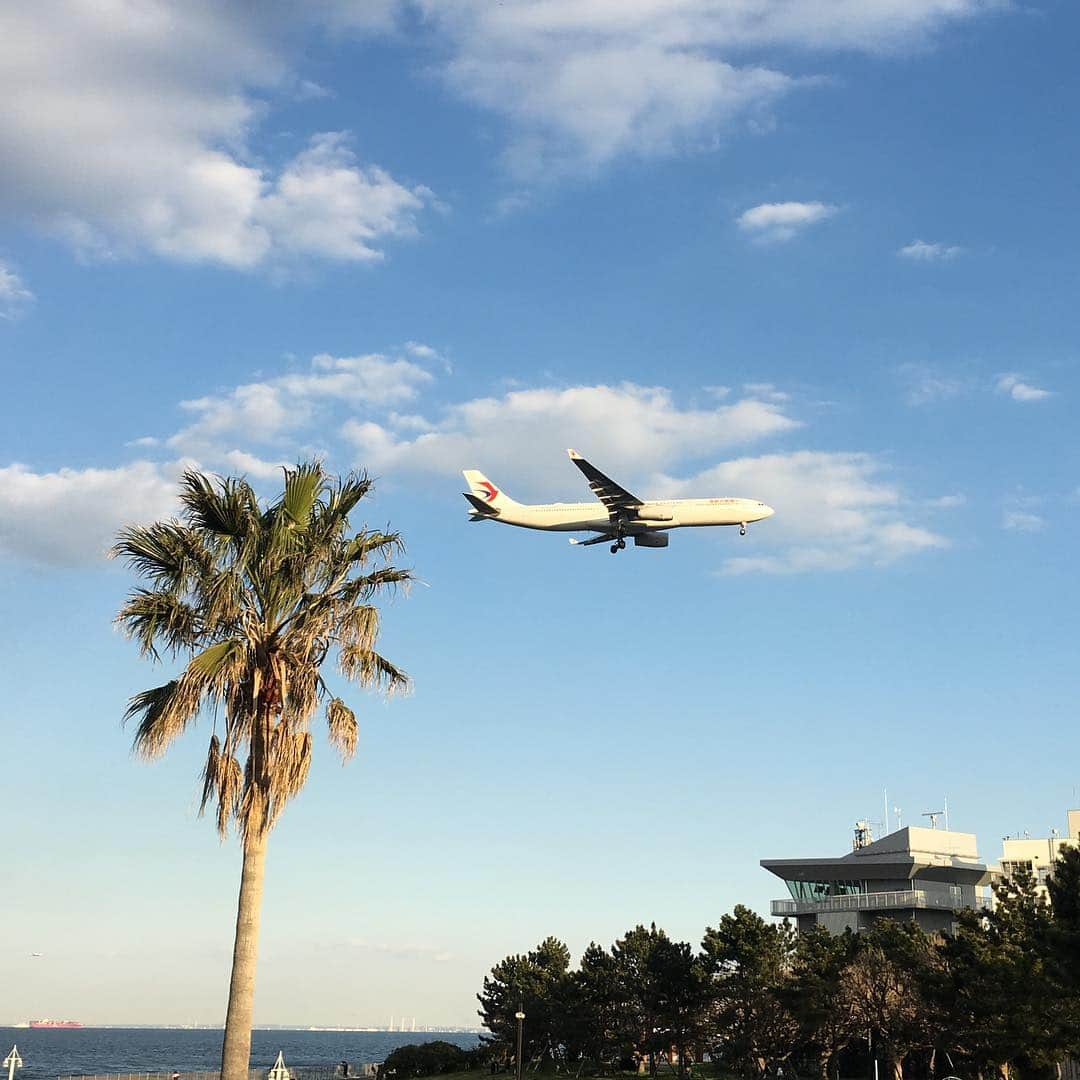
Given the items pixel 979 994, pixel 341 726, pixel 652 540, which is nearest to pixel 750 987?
pixel 979 994

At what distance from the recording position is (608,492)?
225 feet

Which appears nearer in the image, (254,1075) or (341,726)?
(341,726)

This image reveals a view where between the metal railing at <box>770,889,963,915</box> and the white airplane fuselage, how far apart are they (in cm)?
3148

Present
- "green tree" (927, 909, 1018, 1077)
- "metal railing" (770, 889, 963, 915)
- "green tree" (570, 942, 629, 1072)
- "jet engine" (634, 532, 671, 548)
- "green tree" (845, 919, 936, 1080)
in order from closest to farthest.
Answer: "green tree" (927, 909, 1018, 1077)
"green tree" (845, 919, 936, 1080)
"jet engine" (634, 532, 671, 548)
"green tree" (570, 942, 629, 1072)
"metal railing" (770, 889, 963, 915)

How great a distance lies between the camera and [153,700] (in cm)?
1767

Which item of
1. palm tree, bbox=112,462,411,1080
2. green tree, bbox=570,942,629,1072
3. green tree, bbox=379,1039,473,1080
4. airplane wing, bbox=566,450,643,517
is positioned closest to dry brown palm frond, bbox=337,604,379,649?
palm tree, bbox=112,462,411,1080

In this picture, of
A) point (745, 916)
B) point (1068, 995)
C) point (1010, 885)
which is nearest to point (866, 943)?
point (745, 916)

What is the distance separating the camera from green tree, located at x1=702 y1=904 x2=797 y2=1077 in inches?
2573

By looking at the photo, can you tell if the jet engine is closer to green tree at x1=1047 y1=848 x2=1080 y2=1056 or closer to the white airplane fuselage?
the white airplane fuselage

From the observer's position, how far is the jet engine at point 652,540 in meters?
69.8

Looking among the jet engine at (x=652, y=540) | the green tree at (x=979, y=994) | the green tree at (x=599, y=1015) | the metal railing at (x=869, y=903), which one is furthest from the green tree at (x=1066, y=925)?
the metal railing at (x=869, y=903)

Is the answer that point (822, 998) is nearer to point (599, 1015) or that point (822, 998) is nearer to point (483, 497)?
point (599, 1015)

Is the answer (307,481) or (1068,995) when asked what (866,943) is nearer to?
(1068,995)

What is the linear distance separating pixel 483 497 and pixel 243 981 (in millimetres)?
62317
